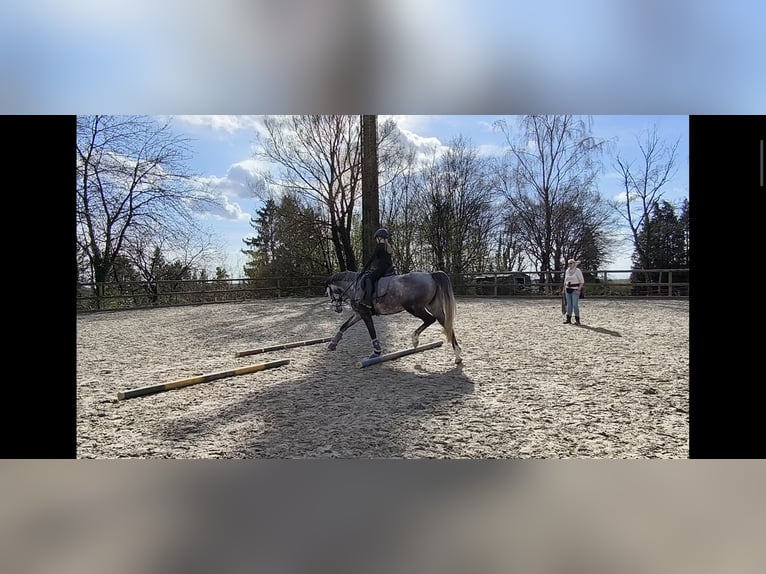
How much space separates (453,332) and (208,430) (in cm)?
185

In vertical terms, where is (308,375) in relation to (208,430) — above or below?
above

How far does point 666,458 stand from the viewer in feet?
8.16

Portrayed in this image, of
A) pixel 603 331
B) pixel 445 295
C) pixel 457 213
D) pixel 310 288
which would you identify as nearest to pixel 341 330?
pixel 310 288

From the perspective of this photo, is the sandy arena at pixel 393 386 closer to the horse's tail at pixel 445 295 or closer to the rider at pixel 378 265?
the horse's tail at pixel 445 295

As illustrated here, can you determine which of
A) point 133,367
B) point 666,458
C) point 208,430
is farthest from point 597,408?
point 133,367

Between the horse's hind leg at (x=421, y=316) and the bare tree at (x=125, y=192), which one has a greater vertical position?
the bare tree at (x=125, y=192)

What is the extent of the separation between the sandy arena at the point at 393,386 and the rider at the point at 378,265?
324mm

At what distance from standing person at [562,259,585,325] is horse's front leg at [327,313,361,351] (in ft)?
5.53

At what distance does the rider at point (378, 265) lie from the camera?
317cm

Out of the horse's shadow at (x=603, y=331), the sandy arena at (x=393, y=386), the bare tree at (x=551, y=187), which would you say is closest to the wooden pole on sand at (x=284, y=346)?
the sandy arena at (x=393, y=386)

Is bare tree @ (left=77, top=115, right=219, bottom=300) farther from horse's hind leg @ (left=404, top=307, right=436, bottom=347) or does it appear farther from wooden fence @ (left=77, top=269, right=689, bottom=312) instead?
horse's hind leg @ (left=404, top=307, right=436, bottom=347)

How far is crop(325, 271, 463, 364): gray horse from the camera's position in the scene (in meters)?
3.17
